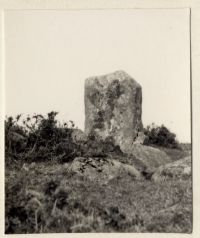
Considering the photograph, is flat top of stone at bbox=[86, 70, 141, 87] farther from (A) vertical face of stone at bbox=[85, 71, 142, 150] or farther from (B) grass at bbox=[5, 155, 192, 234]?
(B) grass at bbox=[5, 155, 192, 234]

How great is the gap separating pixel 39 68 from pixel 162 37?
2.36 metres

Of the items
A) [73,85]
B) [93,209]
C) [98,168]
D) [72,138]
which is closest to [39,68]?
[73,85]

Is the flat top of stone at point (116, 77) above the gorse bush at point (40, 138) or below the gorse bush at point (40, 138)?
above

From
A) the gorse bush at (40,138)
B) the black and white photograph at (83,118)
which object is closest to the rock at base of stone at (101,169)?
the black and white photograph at (83,118)

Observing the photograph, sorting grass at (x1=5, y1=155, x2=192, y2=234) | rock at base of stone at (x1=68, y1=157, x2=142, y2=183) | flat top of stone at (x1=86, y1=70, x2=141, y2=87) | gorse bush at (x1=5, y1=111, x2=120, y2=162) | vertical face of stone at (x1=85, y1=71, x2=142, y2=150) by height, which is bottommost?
grass at (x1=5, y1=155, x2=192, y2=234)

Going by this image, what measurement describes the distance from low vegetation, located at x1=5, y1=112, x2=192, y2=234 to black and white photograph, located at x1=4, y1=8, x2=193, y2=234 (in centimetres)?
2

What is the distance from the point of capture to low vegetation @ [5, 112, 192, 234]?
32.5 ft

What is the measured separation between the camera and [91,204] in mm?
9961

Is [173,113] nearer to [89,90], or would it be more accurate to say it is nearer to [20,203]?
[89,90]

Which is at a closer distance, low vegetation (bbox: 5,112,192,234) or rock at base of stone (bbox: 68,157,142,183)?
low vegetation (bbox: 5,112,192,234)

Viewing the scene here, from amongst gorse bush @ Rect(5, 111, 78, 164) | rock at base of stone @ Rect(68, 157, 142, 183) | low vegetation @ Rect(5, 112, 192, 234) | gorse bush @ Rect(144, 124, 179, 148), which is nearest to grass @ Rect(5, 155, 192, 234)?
low vegetation @ Rect(5, 112, 192, 234)

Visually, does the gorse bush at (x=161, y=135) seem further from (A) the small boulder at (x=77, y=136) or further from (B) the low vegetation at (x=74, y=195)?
(A) the small boulder at (x=77, y=136)

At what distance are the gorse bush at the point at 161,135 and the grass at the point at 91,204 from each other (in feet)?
2.38

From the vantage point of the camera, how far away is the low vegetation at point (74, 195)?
9.90 m
